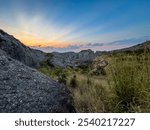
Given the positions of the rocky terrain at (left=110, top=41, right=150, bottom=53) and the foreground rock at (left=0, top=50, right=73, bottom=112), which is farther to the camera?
the rocky terrain at (left=110, top=41, right=150, bottom=53)

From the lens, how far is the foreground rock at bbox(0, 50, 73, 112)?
15.5 feet

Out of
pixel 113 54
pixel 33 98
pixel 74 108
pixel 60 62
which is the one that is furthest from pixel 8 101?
pixel 60 62

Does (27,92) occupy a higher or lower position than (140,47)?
lower

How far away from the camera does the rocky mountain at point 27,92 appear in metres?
4.74

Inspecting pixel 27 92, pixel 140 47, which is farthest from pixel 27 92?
pixel 140 47

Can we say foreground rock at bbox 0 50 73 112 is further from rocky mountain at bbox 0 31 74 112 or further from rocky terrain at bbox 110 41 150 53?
rocky terrain at bbox 110 41 150 53

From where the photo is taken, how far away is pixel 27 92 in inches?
196

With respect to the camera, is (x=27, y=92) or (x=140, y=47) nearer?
(x=27, y=92)

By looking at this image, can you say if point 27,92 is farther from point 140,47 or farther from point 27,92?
point 140,47

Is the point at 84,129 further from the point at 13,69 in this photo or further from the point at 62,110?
the point at 13,69

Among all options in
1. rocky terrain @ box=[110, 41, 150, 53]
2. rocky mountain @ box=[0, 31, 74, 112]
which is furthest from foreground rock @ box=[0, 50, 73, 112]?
rocky terrain @ box=[110, 41, 150, 53]

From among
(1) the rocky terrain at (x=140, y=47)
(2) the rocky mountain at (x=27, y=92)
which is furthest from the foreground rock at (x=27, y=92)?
(1) the rocky terrain at (x=140, y=47)

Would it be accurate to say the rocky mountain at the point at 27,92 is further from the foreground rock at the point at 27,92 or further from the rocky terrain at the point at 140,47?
the rocky terrain at the point at 140,47

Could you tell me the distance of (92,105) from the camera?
5.44 meters
